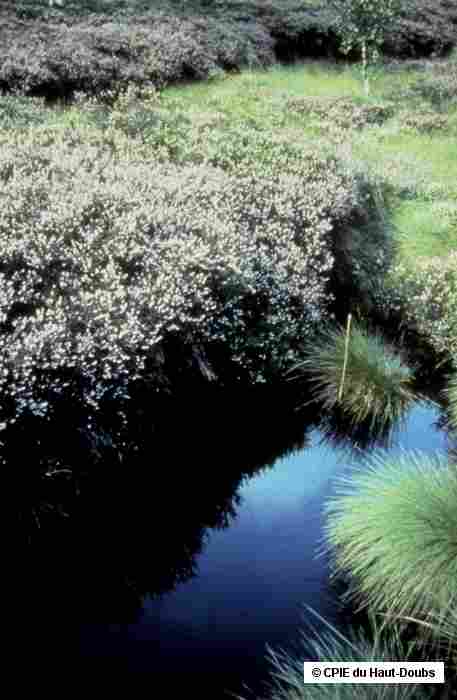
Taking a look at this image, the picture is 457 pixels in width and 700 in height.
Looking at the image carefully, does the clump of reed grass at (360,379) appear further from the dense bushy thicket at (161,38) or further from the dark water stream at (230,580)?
the dense bushy thicket at (161,38)

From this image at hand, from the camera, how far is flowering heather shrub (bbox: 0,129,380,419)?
8633 mm

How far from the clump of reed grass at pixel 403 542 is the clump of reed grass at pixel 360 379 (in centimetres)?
313

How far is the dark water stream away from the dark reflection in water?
1 centimetres

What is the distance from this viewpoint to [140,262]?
10109mm

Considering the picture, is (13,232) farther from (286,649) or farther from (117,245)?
(286,649)

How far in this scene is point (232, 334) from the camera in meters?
10.6

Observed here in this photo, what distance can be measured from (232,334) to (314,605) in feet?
14.7

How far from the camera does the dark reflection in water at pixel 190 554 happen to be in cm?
668

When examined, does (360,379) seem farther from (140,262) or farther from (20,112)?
(20,112)

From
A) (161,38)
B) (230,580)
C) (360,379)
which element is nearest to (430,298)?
(360,379)

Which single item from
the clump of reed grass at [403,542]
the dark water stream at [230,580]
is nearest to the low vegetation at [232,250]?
the clump of reed grass at [403,542]

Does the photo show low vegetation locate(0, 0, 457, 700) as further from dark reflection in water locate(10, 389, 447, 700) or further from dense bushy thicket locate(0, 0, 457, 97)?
dark reflection in water locate(10, 389, 447, 700)

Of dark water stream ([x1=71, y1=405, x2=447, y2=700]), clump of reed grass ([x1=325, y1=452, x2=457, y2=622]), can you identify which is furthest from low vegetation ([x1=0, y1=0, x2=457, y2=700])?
dark water stream ([x1=71, y1=405, x2=447, y2=700])

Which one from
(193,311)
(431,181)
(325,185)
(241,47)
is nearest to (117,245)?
(193,311)
